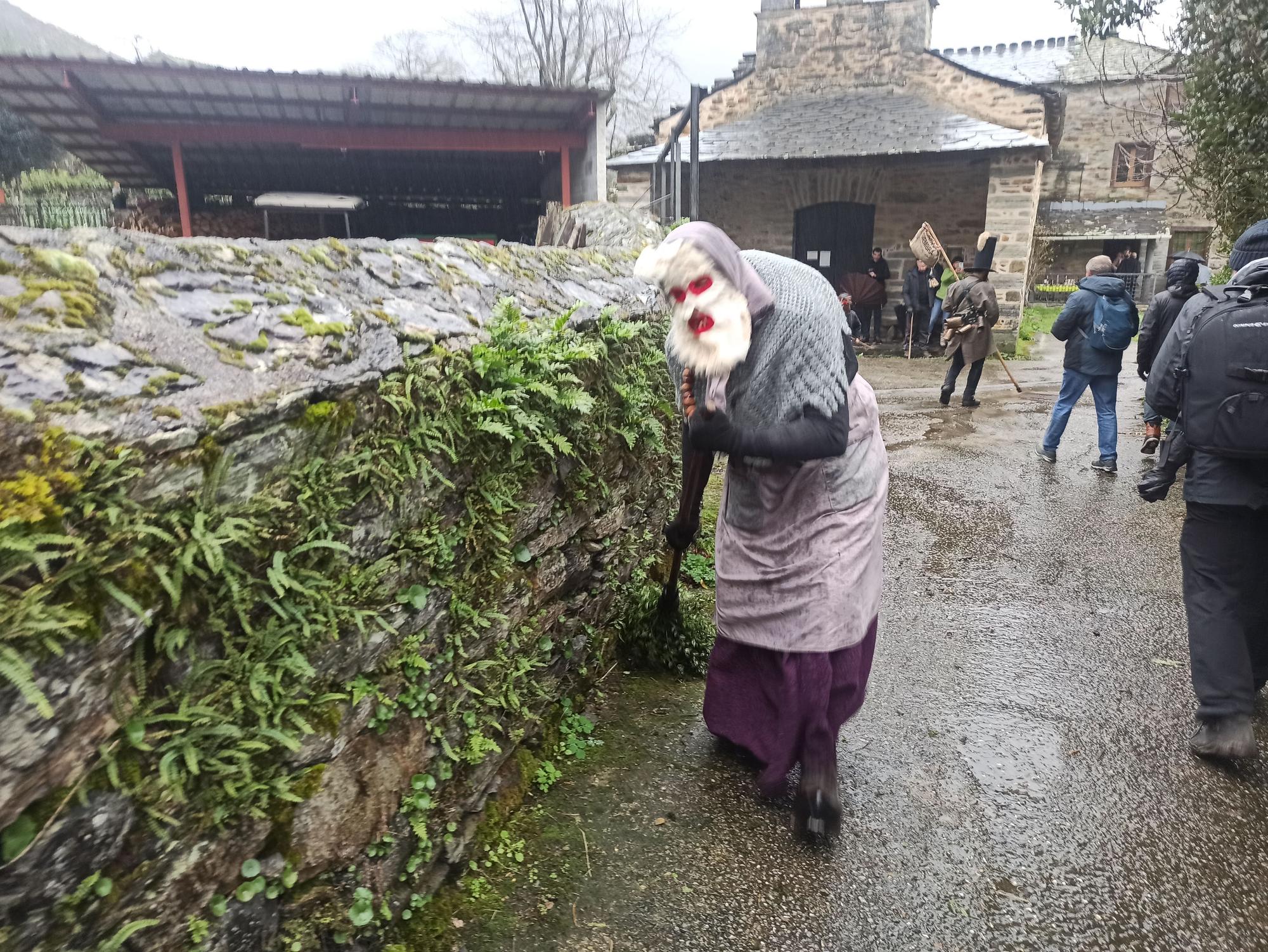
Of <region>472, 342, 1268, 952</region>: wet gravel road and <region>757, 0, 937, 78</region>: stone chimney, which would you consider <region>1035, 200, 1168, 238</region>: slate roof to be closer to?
<region>757, 0, 937, 78</region>: stone chimney

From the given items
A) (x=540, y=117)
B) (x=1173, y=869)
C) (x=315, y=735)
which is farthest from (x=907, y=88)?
A: (x=315, y=735)

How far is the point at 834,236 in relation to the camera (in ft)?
53.6

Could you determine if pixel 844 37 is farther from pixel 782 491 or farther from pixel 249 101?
pixel 782 491

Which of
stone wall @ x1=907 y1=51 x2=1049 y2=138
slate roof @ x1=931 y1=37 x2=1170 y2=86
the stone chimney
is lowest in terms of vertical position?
stone wall @ x1=907 y1=51 x2=1049 y2=138

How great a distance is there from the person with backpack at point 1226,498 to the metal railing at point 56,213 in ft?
43.9

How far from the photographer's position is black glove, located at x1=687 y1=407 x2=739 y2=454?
2299 millimetres

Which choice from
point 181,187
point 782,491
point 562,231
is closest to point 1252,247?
point 782,491

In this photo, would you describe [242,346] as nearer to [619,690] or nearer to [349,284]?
[349,284]

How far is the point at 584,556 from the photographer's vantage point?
2996mm

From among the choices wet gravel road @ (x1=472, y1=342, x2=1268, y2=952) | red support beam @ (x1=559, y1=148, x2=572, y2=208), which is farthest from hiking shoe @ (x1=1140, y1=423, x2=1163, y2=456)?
red support beam @ (x1=559, y1=148, x2=572, y2=208)

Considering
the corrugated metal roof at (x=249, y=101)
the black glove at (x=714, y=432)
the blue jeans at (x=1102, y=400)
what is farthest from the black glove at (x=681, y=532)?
the corrugated metal roof at (x=249, y=101)

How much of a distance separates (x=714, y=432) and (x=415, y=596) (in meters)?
0.96

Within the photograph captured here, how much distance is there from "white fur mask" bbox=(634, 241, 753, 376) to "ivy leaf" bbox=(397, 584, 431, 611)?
3.10 feet

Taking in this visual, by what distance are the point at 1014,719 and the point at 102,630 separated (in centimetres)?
317
